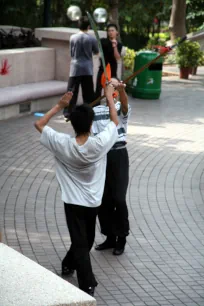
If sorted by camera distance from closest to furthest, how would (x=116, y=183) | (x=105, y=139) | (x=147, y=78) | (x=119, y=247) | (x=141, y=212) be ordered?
(x=105, y=139) < (x=116, y=183) < (x=119, y=247) < (x=141, y=212) < (x=147, y=78)

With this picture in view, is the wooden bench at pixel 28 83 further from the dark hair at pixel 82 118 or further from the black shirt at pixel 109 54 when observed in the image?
the dark hair at pixel 82 118

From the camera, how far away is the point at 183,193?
966 centimetres

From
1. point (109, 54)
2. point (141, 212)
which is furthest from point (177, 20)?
point (141, 212)

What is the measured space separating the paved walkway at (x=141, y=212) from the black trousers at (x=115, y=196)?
313 millimetres

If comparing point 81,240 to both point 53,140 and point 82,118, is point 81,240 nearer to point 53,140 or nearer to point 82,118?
point 53,140

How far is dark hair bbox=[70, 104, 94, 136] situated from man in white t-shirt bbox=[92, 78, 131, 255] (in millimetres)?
791

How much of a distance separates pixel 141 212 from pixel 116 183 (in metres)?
1.80

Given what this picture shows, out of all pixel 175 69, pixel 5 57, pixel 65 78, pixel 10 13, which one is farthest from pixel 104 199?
pixel 175 69

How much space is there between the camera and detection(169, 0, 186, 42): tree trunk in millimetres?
27591

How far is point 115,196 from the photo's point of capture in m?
7.12

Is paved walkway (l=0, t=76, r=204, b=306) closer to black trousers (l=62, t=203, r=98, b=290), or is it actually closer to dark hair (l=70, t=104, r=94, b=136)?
black trousers (l=62, t=203, r=98, b=290)

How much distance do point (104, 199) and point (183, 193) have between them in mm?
2630

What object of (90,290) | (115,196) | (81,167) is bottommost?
(90,290)

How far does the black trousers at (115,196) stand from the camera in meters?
7.03
